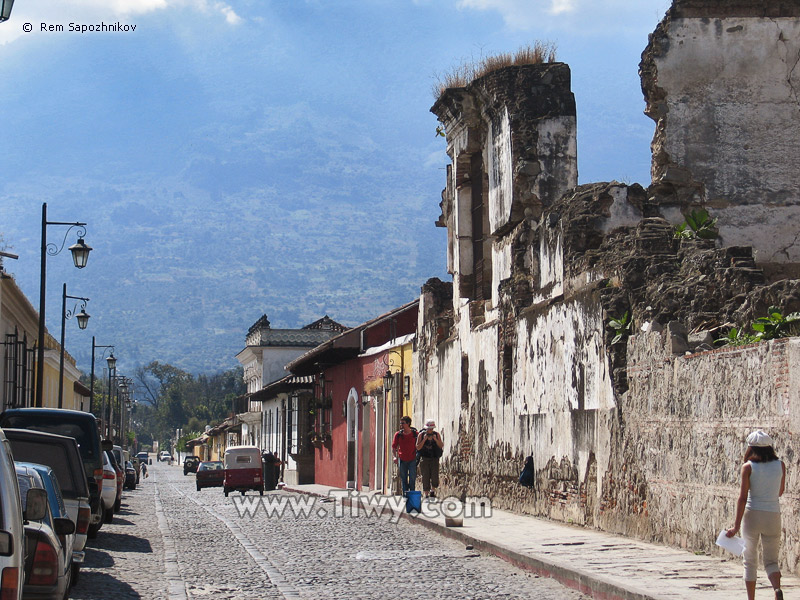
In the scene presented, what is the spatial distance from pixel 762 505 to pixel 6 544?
5040 mm

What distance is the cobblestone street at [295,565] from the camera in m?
10.6

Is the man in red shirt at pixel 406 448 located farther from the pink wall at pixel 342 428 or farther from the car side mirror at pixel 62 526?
the car side mirror at pixel 62 526

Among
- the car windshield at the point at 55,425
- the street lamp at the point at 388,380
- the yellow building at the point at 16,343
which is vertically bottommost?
the car windshield at the point at 55,425

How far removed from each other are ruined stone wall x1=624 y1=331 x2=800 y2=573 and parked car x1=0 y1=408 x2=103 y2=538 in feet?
22.3

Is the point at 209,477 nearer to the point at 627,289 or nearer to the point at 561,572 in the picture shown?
the point at 627,289

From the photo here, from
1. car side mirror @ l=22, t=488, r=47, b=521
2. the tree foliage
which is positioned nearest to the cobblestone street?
car side mirror @ l=22, t=488, r=47, b=521

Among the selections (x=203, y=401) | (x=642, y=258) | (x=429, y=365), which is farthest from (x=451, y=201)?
(x=203, y=401)

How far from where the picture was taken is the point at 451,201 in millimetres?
26656

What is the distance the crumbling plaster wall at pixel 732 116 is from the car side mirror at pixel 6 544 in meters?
14.8

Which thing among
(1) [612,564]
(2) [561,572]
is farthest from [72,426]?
(1) [612,564]

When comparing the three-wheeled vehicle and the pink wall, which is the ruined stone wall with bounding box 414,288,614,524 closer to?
the pink wall

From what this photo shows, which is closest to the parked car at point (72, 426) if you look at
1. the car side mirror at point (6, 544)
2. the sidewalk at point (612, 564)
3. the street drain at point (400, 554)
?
the street drain at point (400, 554)

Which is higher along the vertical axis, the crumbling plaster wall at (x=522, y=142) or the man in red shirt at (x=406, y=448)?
the crumbling plaster wall at (x=522, y=142)

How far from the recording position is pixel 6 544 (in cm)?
591
